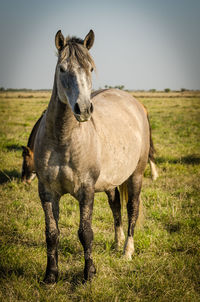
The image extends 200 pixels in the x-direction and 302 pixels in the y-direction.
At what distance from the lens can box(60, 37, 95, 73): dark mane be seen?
2314 millimetres

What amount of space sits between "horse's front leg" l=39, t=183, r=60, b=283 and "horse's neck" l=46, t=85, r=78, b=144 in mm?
577

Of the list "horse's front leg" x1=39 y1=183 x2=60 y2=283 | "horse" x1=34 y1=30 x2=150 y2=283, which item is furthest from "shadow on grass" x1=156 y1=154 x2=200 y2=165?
"horse's front leg" x1=39 y1=183 x2=60 y2=283

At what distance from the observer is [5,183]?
6031 mm

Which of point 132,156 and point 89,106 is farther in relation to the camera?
point 132,156

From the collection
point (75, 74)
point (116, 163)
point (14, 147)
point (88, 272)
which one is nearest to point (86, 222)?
point (88, 272)

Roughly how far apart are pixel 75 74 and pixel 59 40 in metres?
0.47

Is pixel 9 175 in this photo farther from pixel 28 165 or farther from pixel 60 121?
pixel 60 121

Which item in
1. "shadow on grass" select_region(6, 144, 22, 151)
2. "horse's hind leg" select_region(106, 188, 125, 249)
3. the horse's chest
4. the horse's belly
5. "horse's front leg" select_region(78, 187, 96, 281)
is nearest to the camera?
the horse's chest

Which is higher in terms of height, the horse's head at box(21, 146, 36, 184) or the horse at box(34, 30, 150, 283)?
the horse at box(34, 30, 150, 283)

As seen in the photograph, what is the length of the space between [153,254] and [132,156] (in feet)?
4.25

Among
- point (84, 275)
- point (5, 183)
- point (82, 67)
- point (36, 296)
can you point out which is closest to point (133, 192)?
point (84, 275)

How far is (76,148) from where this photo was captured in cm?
253

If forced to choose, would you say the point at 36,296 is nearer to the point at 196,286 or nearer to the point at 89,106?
the point at 196,286

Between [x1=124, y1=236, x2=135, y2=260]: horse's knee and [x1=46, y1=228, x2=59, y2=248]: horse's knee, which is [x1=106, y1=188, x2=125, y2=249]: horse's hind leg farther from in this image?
[x1=46, y1=228, x2=59, y2=248]: horse's knee
